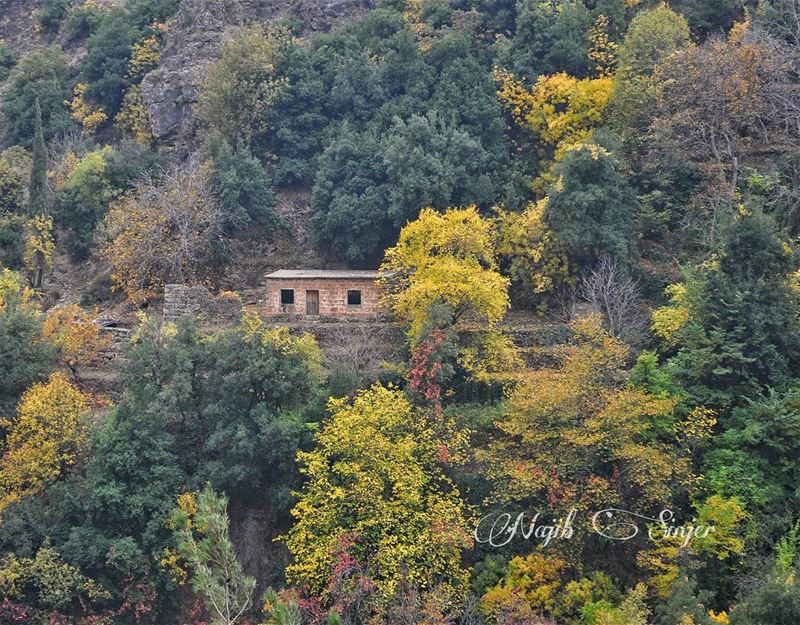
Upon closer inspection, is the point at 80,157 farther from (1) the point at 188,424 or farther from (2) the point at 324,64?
(1) the point at 188,424

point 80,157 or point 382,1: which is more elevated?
point 382,1

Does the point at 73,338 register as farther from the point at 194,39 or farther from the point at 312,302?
the point at 194,39

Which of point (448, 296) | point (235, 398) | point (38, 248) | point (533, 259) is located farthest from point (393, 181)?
point (38, 248)

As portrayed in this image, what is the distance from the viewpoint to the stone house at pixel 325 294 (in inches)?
1300

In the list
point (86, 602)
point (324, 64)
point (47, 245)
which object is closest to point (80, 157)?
point (47, 245)

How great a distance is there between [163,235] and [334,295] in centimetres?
740

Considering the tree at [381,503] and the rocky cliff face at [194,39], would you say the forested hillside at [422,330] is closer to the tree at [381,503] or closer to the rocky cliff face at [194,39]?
the tree at [381,503]

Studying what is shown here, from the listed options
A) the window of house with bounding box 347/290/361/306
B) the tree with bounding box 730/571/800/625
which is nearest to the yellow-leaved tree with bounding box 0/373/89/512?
the window of house with bounding box 347/290/361/306

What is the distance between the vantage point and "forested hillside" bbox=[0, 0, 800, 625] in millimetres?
23500

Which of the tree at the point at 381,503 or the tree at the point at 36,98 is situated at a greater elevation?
the tree at the point at 36,98

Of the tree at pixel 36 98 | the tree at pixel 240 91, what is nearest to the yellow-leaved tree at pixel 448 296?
the tree at pixel 240 91

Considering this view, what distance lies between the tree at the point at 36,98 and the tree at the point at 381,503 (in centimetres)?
2735

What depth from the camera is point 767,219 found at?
87.1 ft

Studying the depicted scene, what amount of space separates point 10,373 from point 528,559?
50.7 ft
